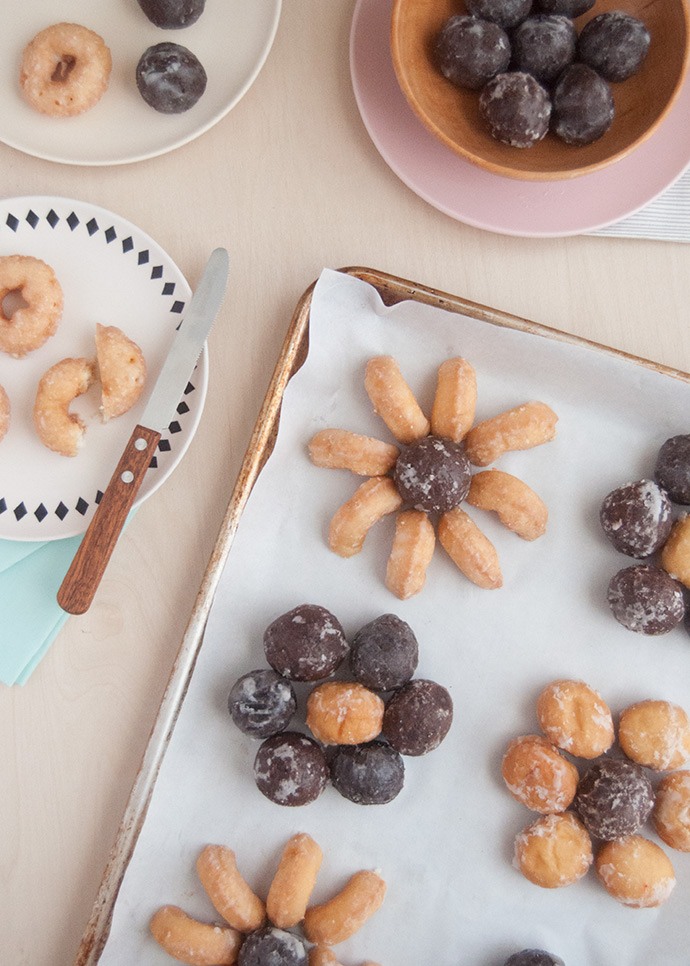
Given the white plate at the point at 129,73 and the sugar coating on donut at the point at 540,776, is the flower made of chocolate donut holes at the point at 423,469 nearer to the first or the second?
the sugar coating on donut at the point at 540,776

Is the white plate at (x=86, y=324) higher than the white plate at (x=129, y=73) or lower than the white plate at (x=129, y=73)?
lower

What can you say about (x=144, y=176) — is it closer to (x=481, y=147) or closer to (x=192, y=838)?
(x=481, y=147)

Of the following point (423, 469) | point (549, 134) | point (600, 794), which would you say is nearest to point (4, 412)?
point (423, 469)

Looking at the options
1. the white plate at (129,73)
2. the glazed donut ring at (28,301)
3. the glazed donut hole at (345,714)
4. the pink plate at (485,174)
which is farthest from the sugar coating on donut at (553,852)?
the white plate at (129,73)

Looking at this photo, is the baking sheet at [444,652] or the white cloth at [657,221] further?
the white cloth at [657,221]

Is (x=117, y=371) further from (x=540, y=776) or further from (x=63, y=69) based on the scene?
(x=540, y=776)

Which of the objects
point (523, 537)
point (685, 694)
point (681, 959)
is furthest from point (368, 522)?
point (681, 959)

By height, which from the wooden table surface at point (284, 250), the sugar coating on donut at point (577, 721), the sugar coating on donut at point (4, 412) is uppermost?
the wooden table surface at point (284, 250)
